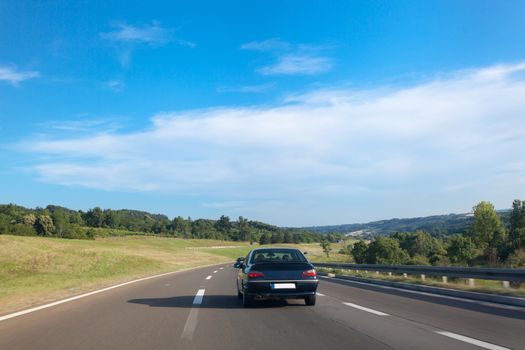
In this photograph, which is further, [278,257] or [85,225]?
[85,225]

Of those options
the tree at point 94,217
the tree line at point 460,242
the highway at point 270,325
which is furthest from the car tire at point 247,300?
the tree at point 94,217

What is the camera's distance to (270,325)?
9.45 meters

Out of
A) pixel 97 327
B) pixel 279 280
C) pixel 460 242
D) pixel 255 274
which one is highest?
pixel 460 242

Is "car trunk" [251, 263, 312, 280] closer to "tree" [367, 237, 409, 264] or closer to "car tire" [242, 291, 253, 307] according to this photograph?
"car tire" [242, 291, 253, 307]

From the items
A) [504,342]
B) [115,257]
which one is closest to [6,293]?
[504,342]

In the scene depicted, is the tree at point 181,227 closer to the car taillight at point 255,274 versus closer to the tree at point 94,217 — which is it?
the tree at point 94,217

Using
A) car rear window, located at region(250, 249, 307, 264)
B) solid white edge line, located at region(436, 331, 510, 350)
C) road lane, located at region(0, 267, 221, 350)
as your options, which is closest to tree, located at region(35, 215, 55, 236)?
road lane, located at region(0, 267, 221, 350)

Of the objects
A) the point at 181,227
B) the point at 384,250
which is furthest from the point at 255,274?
the point at 181,227

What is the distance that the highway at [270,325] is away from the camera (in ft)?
24.9

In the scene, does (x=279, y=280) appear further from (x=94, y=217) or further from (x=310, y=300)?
(x=94, y=217)

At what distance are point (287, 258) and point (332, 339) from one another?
5579 mm

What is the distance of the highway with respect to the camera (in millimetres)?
7582

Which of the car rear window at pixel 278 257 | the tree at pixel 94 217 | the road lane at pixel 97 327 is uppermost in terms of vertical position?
the tree at pixel 94 217

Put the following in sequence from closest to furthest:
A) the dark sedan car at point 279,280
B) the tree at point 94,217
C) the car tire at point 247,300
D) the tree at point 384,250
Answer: the dark sedan car at point 279,280 → the car tire at point 247,300 → the tree at point 384,250 → the tree at point 94,217
